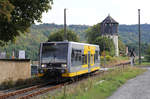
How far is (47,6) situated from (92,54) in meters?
6.78

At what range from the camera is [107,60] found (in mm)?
61219

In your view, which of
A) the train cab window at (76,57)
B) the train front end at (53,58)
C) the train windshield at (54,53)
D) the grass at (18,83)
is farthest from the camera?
the train cab window at (76,57)

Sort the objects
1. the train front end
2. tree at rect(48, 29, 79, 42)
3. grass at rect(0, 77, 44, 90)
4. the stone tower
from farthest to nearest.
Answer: the stone tower
tree at rect(48, 29, 79, 42)
the train front end
grass at rect(0, 77, 44, 90)

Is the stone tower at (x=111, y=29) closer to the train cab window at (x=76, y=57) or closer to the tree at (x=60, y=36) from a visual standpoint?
the tree at (x=60, y=36)

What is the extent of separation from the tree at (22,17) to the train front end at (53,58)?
2011mm

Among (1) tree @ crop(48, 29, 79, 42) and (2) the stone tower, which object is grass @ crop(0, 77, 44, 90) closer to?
(1) tree @ crop(48, 29, 79, 42)

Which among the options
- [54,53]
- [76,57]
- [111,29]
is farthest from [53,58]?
[111,29]

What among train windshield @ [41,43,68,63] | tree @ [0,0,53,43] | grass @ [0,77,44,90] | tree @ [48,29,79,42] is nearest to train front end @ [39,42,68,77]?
train windshield @ [41,43,68,63]

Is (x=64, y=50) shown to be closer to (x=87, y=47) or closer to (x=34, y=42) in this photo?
(x=87, y=47)

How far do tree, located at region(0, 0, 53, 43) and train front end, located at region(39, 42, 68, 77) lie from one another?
201cm

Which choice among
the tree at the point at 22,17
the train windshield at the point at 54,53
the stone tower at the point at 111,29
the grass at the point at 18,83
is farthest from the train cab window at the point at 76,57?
the stone tower at the point at 111,29

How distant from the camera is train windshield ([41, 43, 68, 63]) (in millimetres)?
19156

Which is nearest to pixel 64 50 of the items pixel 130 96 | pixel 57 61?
pixel 57 61

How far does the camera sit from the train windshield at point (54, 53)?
19.2 m
